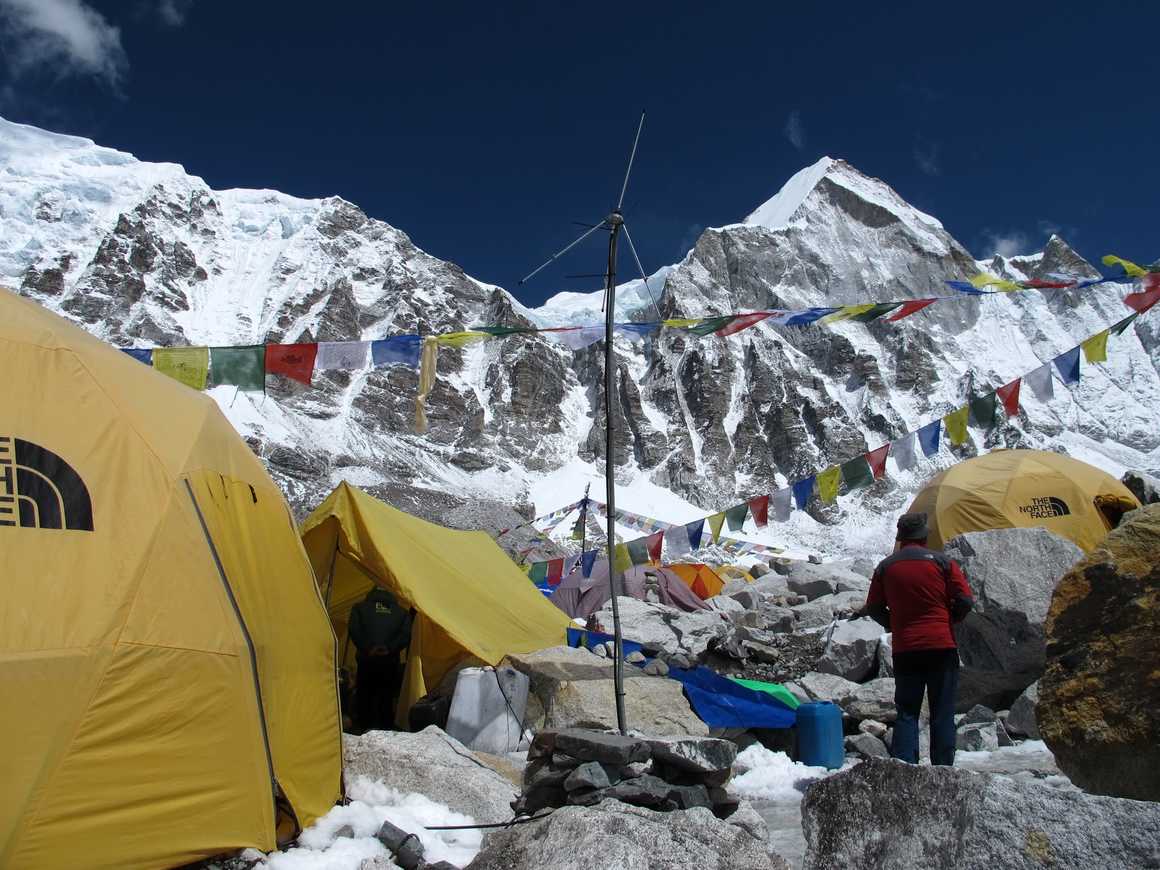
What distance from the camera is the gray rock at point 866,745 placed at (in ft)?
19.7

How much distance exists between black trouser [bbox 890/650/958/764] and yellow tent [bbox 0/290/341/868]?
322 cm

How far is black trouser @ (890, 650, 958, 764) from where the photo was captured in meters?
4.51

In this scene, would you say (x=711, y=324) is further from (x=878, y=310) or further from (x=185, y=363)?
(x=185, y=363)

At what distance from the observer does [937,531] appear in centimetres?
1297

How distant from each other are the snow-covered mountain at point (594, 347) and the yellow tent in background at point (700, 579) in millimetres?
65494

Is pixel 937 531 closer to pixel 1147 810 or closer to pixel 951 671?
pixel 951 671

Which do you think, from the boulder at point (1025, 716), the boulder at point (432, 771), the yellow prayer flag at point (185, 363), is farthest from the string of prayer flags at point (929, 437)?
the boulder at point (432, 771)

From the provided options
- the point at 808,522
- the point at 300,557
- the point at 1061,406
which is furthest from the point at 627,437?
the point at 300,557

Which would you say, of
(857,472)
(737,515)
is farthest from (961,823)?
(737,515)

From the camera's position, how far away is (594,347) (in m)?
130

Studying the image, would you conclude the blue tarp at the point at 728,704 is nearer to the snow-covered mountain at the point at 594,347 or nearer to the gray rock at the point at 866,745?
the gray rock at the point at 866,745

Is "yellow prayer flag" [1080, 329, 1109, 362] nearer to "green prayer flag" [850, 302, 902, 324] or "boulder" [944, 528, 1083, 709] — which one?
"green prayer flag" [850, 302, 902, 324]

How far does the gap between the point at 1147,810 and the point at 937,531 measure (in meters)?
11.7

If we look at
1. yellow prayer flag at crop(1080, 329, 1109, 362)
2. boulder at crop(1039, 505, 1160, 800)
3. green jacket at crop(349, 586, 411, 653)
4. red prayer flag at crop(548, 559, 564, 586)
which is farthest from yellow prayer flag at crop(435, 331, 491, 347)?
red prayer flag at crop(548, 559, 564, 586)
